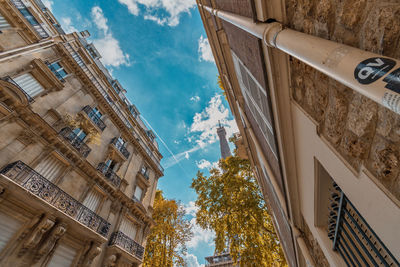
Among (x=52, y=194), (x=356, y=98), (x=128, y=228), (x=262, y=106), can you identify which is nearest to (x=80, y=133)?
(x=52, y=194)

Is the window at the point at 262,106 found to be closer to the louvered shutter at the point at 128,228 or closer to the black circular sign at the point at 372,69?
the black circular sign at the point at 372,69

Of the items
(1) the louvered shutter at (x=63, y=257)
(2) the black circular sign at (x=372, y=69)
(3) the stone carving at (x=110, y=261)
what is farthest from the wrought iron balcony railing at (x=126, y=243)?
(2) the black circular sign at (x=372, y=69)

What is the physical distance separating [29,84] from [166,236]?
18033mm

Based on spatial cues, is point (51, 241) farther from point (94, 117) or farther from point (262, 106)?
point (262, 106)

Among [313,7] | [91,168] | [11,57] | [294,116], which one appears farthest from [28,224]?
[313,7]

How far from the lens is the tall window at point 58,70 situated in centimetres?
1102

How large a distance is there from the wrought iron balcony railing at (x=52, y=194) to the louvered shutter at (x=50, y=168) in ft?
3.02

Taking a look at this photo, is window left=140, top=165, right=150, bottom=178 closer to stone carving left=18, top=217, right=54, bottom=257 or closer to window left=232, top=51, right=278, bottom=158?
stone carving left=18, top=217, right=54, bottom=257

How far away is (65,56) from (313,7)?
15.5 metres

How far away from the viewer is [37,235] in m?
7.30

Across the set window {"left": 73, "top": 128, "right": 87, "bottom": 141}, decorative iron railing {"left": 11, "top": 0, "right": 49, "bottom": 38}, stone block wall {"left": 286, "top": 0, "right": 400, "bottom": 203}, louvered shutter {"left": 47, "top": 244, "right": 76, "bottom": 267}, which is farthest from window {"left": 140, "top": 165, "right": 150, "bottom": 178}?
stone block wall {"left": 286, "top": 0, "right": 400, "bottom": 203}

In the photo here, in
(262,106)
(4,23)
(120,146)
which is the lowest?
(262,106)

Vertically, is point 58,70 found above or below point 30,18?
below

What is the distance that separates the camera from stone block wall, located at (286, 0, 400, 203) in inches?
50.9
